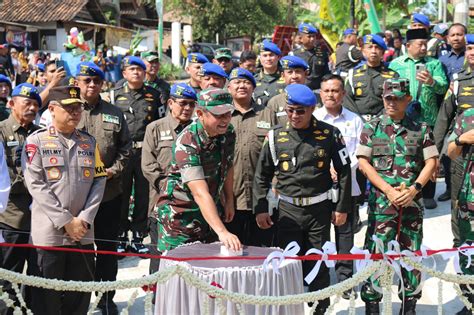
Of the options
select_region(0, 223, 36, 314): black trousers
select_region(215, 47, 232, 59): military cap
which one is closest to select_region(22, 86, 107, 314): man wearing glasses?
select_region(0, 223, 36, 314): black trousers

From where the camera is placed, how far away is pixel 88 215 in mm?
5254

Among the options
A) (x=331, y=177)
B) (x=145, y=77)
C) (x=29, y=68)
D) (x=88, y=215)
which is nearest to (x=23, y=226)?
(x=88, y=215)

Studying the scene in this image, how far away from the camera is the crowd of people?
16.9 feet

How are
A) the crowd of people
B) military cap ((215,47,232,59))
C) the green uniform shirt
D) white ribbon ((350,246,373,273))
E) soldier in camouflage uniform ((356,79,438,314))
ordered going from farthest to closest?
military cap ((215,47,232,59))
the green uniform shirt
soldier in camouflage uniform ((356,79,438,314))
the crowd of people
white ribbon ((350,246,373,273))

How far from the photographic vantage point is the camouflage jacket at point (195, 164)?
507 centimetres

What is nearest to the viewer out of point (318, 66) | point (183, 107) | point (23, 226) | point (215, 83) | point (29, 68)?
point (23, 226)

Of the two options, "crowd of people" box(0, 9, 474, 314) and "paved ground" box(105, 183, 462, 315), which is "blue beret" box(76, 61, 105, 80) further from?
"paved ground" box(105, 183, 462, 315)

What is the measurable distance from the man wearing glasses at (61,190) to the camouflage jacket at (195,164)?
0.57m

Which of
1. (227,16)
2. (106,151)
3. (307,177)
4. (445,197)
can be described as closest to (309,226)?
(307,177)

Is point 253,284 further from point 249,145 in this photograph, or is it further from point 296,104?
point 249,145

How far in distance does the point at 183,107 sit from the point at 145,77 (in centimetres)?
233

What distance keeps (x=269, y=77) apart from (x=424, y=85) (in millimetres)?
1821

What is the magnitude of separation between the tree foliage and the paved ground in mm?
37639

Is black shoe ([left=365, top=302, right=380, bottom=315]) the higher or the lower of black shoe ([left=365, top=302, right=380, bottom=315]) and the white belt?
the lower
